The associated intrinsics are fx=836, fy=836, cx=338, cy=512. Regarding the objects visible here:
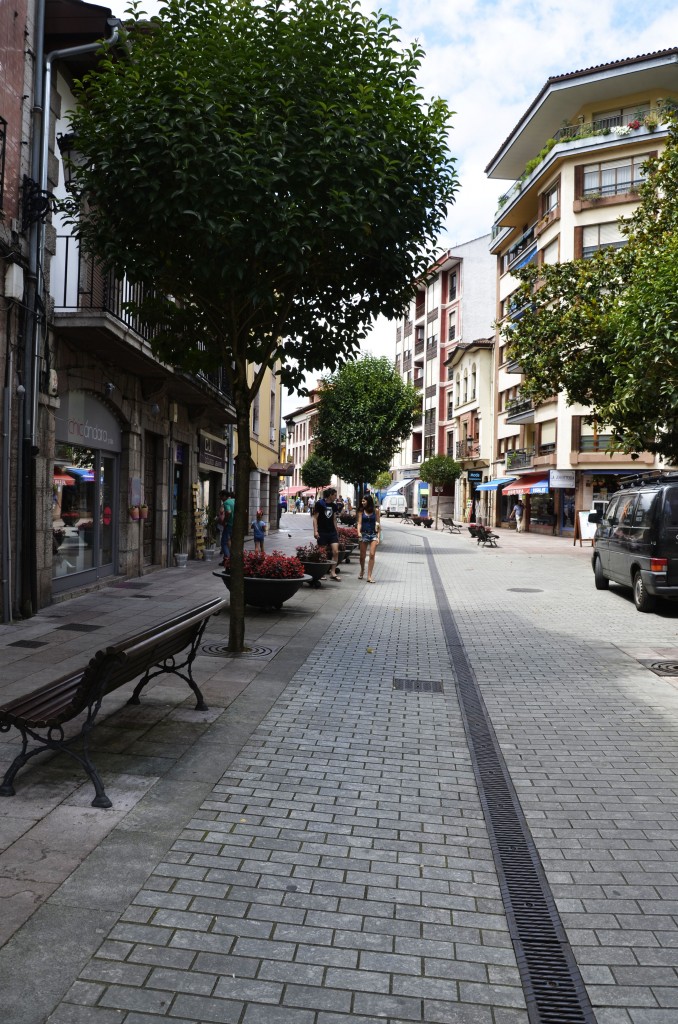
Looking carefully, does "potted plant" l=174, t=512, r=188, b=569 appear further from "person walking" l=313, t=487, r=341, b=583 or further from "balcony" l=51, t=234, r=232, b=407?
"balcony" l=51, t=234, r=232, b=407

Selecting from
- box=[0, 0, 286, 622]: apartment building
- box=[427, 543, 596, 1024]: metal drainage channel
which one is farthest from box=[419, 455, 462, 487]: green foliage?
box=[427, 543, 596, 1024]: metal drainage channel

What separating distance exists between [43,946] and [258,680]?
448 centimetres

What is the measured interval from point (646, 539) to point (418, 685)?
6303 millimetres

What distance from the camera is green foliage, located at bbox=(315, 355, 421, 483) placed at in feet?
113

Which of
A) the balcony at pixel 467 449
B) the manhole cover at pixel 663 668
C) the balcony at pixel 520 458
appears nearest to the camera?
the manhole cover at pixel 663 668

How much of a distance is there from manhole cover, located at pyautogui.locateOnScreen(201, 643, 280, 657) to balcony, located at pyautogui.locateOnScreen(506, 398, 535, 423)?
3671cm


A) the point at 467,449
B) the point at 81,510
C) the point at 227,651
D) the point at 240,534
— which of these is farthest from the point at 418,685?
the point at 467,449

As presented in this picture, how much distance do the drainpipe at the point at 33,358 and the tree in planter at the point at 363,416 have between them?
22891 millimetres

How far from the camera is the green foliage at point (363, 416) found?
1355 inches

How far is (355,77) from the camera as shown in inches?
319

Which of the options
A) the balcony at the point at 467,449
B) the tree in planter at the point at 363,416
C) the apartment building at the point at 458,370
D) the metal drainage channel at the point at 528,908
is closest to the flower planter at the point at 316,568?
the metal drainage channel at the point at 528,908

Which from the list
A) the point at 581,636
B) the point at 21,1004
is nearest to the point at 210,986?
the point at 21,1004

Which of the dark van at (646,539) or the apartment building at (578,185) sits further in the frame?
the apartment building at (578,185)

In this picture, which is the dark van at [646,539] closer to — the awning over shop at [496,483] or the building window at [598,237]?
the building window at [598,237]
